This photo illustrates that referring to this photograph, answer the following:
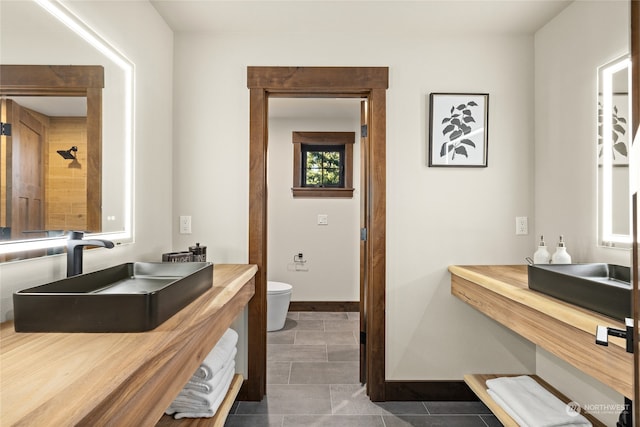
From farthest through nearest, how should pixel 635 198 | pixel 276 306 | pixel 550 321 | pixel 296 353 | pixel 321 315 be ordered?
pixel 321 315, pixel 276 306, pixel 296 353, pixel 550 321, pixel 635 198

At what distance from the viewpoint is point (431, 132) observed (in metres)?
2.41

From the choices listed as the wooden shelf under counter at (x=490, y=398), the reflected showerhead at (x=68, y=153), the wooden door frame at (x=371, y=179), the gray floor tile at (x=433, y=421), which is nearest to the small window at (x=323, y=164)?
the wooden door frame at (x=371, y=179)

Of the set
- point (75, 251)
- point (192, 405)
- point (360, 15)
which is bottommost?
point (192, 405)

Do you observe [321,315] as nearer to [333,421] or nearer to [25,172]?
[333,421]

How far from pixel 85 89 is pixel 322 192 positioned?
122 inches

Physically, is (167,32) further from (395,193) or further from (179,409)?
(179,409)

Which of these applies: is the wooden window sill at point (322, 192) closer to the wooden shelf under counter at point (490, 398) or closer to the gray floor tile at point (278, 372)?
the gray floor tile at point (278, 372)

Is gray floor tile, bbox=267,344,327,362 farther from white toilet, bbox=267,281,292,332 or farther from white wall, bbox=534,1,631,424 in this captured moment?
white wall, bbox=534,1,631,424

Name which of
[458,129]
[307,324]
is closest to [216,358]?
[458,129]

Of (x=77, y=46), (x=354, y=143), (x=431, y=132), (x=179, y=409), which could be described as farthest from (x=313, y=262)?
(x=77, y=46)

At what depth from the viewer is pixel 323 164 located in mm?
4578

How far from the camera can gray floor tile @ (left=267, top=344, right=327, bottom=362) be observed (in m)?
3.06

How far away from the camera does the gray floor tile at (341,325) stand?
3.83 m

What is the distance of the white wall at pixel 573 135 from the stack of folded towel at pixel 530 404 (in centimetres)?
24
